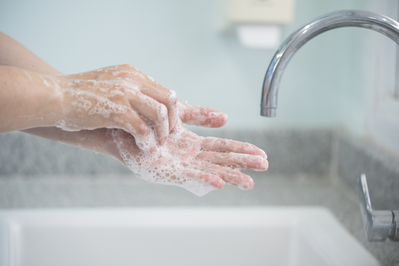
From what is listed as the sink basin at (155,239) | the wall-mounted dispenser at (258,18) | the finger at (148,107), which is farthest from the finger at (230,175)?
the wall-mounted dispenser at (258,18)

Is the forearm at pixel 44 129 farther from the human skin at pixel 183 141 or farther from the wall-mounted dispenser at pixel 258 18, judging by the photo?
the wall-mounted dispenser at pixel 258 18

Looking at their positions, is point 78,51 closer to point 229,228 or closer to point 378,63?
point 229,228

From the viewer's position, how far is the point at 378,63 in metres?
0.82

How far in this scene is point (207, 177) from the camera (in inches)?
19.3

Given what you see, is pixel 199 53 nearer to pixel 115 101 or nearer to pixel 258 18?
pixel 258 18

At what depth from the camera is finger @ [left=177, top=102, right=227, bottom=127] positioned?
1.85ft

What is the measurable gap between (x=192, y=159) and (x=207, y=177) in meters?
0.10

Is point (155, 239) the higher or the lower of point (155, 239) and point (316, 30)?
the lower

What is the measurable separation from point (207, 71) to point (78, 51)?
0.32 meters

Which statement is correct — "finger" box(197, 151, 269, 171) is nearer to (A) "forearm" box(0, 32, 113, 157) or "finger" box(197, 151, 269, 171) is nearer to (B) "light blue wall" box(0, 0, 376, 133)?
(A) "forearm" box(0, 32, 113, 157)

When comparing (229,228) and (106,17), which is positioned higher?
(106,17)

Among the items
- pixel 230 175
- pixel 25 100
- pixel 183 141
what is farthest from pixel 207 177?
pixel 25 100

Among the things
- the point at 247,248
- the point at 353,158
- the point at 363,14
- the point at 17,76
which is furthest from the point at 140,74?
the point at 353,158

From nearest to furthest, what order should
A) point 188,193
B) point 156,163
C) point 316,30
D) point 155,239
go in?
point 316,30
point 156,163
point 155,239
point 188,193
